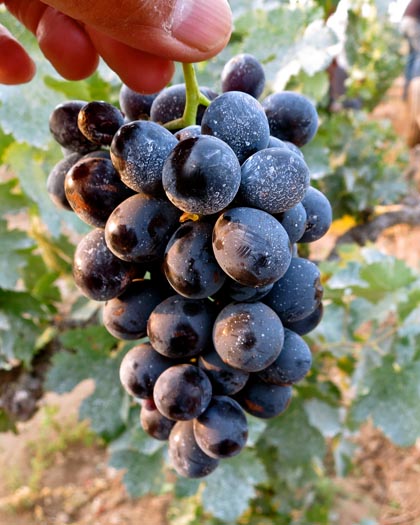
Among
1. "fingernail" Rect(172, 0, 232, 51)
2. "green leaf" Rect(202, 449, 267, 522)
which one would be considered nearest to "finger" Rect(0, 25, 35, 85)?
"fingernail" Rect(172, 0, 232, 51)


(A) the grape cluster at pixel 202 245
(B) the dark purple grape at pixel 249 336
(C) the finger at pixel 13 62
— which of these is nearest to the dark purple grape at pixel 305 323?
(A) the grape cluster at pixel 202 245

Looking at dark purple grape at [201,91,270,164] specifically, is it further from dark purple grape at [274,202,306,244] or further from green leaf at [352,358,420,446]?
green leaf at [352,358,420,446]

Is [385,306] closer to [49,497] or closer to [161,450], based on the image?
[161,450]

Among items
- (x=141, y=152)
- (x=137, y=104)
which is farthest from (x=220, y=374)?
(x=137, y=104)

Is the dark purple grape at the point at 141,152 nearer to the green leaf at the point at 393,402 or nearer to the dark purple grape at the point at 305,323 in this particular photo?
the dark purple grape at the point at 305,323

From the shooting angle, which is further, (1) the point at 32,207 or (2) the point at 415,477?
(2) the point at 415,477

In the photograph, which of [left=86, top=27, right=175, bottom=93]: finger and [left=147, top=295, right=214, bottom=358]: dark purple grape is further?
[left=86, top=27, right=175, bottom=93]: finger

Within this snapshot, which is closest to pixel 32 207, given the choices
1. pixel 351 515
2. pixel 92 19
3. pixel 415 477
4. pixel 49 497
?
pixel 92 19

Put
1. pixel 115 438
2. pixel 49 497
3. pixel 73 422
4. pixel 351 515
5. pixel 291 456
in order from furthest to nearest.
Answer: pixel 73 422 < pixel 49 497 < pixel 351 515 < pixel 291 456 < pixel 115 438
